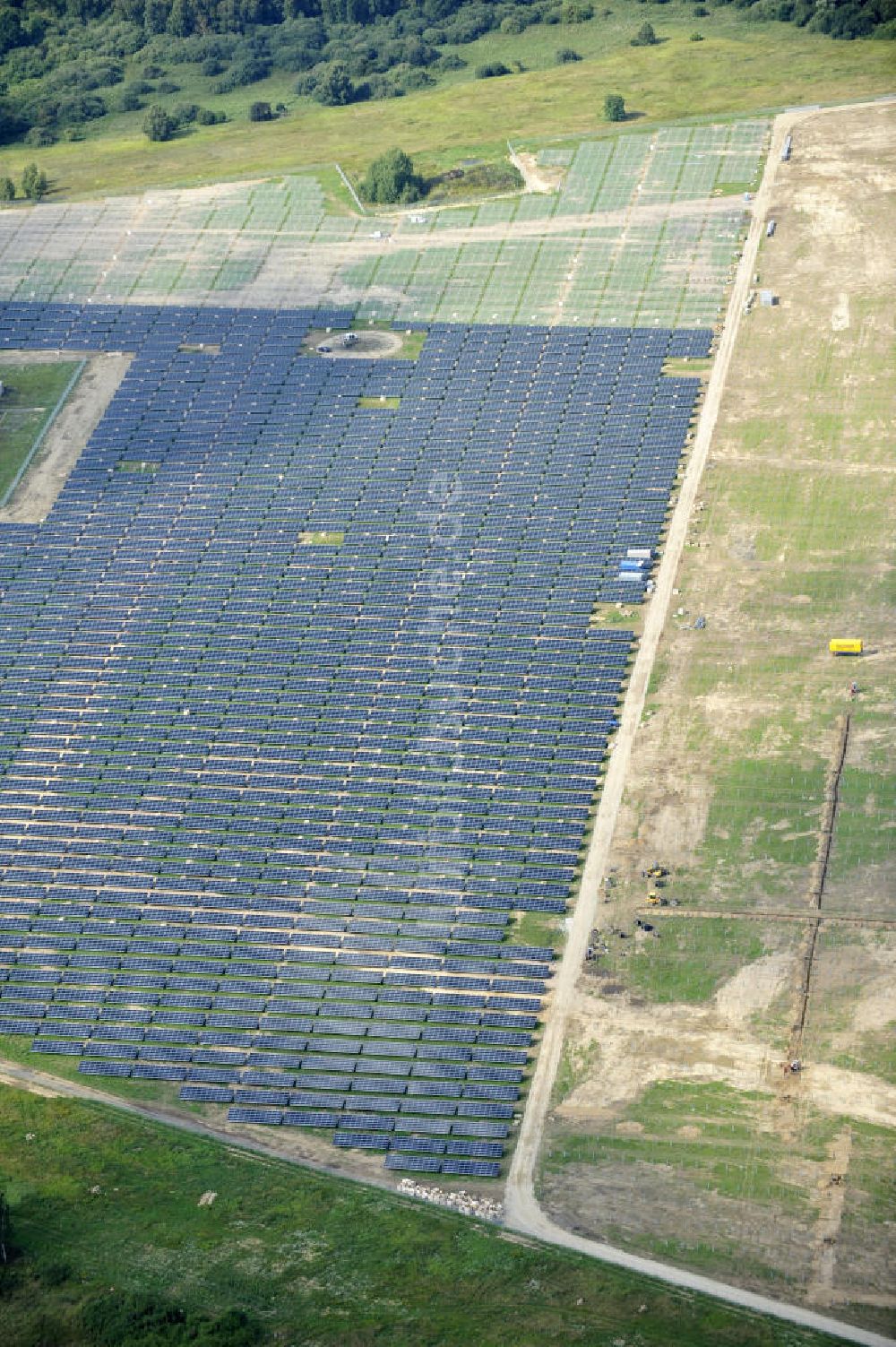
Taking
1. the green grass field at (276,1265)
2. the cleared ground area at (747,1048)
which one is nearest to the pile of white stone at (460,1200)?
the green grass field at (276,1265)

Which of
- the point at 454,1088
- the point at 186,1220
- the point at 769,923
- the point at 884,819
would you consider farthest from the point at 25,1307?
the point at 884,819

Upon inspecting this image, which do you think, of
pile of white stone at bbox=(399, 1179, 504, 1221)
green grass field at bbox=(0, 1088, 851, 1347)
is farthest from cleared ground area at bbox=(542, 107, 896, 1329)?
green grass field at bbox=(0, 1088, 851, 1347)

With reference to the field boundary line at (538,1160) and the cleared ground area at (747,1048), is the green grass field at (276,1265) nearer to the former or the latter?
the field boundary line at (538,1160)

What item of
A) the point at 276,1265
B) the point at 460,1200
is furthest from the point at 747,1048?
the point at 276,1265

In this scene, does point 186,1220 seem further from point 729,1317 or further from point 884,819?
point 884,819

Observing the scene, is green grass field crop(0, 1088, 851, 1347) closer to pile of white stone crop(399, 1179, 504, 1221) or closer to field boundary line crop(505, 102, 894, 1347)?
pile of white stone crop(399, 1179, 504, 1221)
